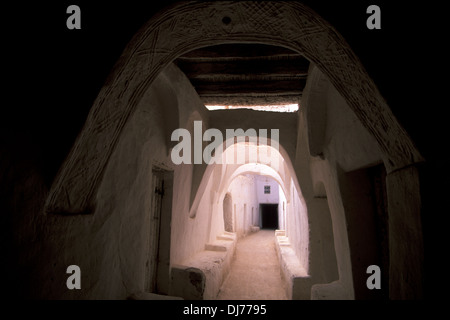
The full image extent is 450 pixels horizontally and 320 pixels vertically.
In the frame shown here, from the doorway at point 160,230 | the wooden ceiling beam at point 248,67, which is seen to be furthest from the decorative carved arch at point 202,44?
the doorway at point 160,230

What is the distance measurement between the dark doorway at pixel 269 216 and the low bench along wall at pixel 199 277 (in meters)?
16.3

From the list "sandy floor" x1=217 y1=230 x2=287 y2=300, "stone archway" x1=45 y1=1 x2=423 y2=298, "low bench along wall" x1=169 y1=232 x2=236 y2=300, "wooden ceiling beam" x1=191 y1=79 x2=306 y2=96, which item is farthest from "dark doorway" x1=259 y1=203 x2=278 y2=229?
"stone archway" x1=45 y1=1 x2=423 y2=298

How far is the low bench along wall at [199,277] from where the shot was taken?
4.09 m

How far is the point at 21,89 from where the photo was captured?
1.17 metres

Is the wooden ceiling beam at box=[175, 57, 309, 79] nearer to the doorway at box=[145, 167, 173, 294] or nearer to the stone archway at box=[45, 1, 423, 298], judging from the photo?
the doorway at box=[145, 167, 173, 294]

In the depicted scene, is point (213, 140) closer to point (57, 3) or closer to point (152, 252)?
point (152, 252)

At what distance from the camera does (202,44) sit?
5.55 ft

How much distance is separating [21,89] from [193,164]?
3.73 m

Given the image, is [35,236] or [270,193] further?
[270,193]

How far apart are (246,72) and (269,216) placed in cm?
2022

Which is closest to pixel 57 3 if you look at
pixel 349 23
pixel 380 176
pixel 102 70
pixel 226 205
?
pixel 102 70

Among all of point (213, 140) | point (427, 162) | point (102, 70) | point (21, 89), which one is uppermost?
point (213, 140)

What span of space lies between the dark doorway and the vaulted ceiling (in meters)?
18.6

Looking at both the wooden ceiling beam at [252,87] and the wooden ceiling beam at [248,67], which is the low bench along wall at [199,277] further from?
the wooden ceiling beam at [248,67]
